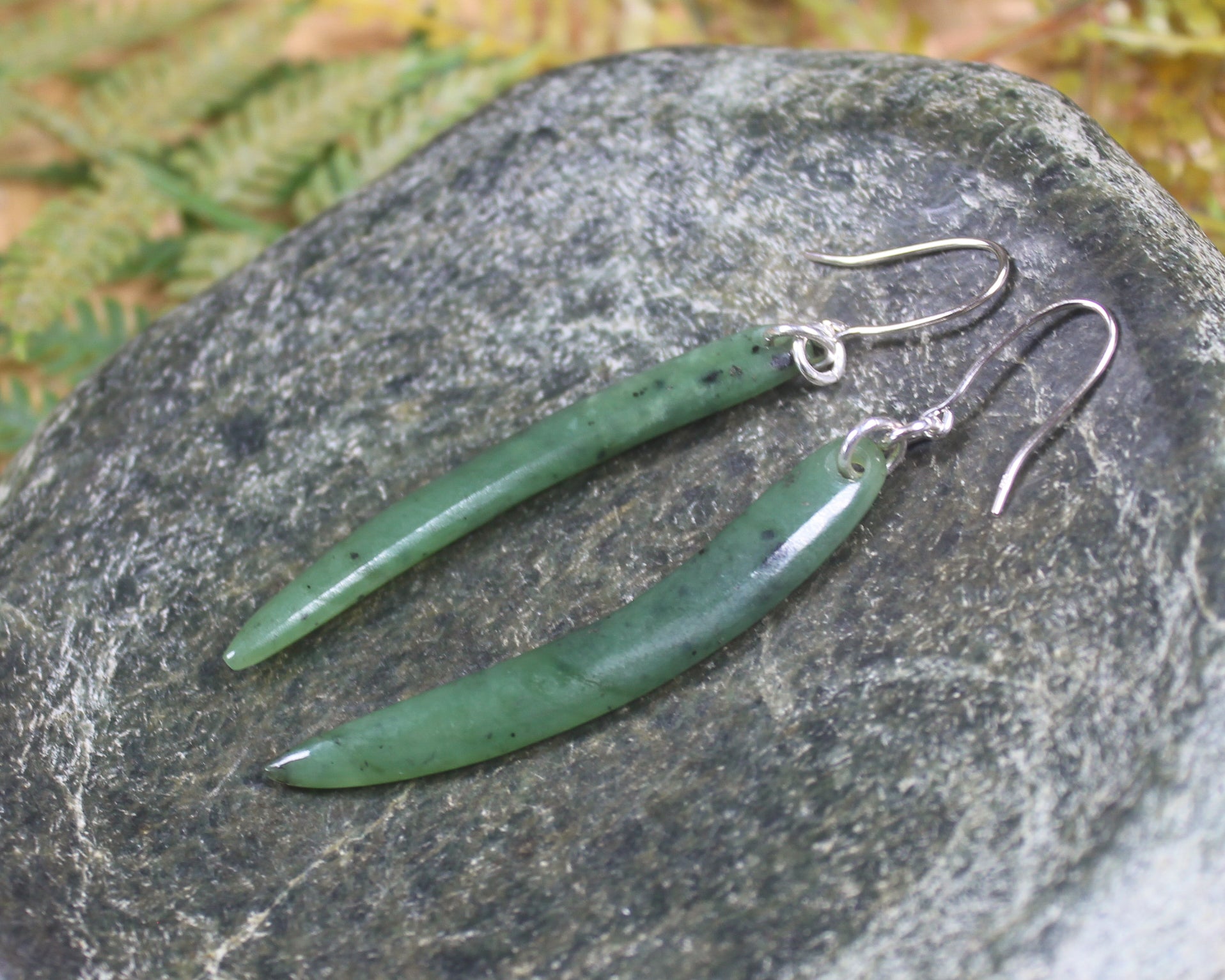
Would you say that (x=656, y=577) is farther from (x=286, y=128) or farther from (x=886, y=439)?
(x=286, y=128)

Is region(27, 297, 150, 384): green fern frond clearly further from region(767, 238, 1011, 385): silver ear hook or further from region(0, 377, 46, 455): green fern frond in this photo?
region(767, 238, 1011, 385): silver ear hook

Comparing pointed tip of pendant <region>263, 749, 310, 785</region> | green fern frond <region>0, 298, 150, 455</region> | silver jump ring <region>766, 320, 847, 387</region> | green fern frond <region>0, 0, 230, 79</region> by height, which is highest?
green fern frond <region>0, 0, 230, 79</region>

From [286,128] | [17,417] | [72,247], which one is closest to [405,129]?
[286,128]

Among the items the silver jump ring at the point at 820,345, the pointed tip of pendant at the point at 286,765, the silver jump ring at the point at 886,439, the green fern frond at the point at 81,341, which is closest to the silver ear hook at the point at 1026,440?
the silver jump ring at the point at 886,439

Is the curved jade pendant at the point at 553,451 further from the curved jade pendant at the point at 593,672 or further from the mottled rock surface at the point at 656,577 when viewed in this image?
the curved jade pendant at the point at 593,672

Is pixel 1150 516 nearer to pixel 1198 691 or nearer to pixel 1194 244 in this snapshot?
pixel 1198 691

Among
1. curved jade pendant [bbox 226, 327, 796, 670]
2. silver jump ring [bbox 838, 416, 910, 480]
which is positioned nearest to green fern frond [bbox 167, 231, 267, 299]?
curved jade pendant [bbox 226, 327, 796, 670]
